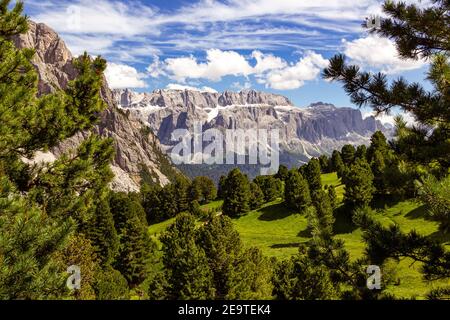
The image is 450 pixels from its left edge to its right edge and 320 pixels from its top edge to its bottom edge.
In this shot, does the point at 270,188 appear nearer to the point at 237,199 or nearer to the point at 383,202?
the point at 237,199

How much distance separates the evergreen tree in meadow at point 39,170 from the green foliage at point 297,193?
6269 cm

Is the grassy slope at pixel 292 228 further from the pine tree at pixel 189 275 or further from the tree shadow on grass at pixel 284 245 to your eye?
the pine tree at pixel 189 275

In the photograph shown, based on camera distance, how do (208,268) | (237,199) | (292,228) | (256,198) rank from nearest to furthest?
(208,268) < (292,228) < (237,199) < (256,198)

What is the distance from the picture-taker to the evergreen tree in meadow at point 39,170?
10.7 m

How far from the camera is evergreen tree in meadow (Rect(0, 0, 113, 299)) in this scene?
10.7 m

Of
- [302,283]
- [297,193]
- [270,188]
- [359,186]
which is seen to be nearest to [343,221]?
[359,186]

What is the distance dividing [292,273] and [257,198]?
180ft

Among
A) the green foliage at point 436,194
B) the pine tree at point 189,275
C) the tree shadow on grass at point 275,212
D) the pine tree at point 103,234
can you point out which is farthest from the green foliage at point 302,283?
the tree shadow on grass at point 275,212

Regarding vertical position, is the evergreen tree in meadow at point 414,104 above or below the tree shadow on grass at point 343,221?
above

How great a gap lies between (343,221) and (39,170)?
196 feet

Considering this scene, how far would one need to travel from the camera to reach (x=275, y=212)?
268 feet

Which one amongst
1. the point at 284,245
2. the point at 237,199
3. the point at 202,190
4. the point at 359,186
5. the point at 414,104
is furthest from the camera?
the point at 202,190

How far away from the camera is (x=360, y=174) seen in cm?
6669
